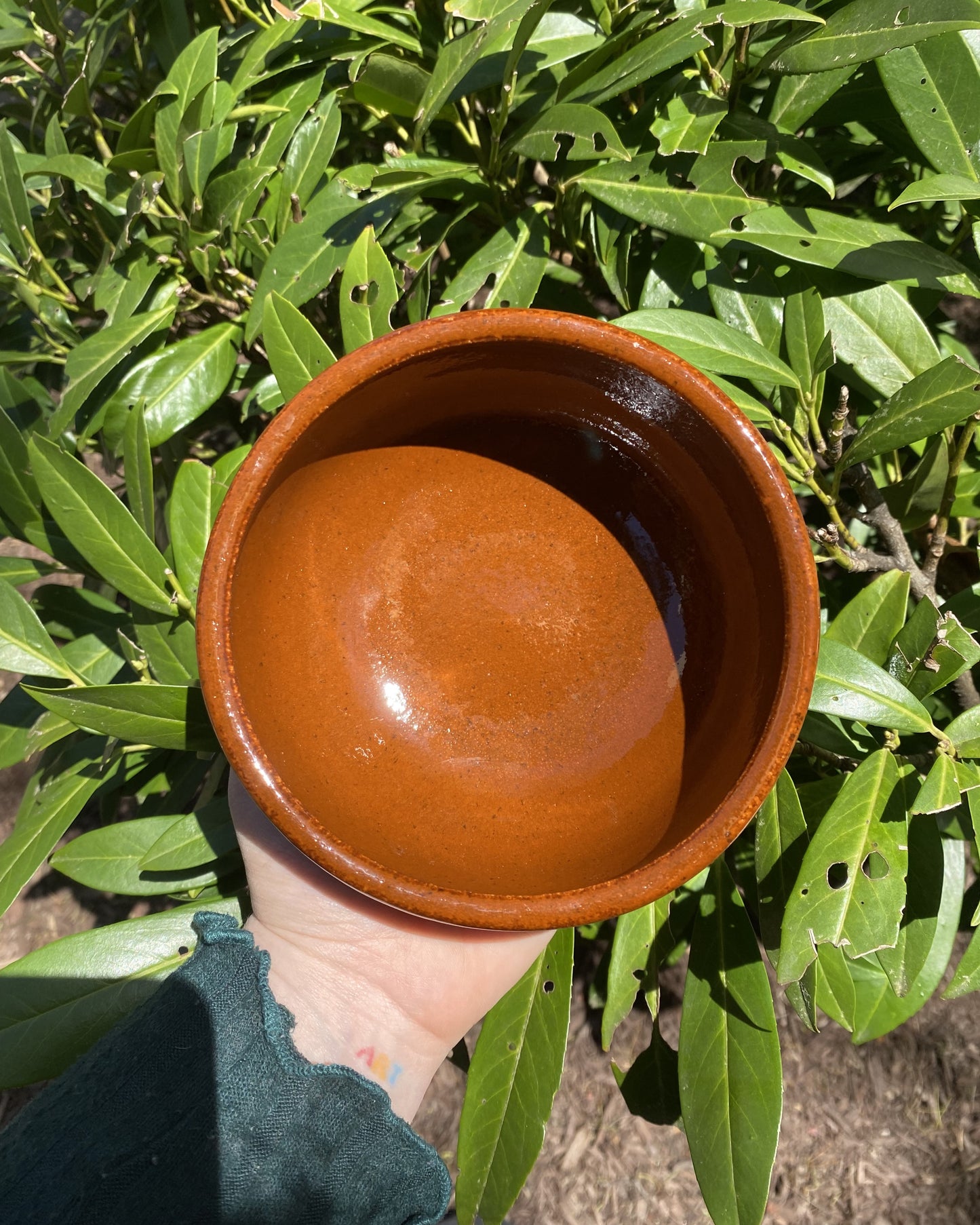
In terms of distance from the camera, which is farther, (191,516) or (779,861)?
(191,516)

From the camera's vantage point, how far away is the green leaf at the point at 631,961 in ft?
3.95

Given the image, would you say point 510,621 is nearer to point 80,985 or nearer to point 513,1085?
point 513,1085

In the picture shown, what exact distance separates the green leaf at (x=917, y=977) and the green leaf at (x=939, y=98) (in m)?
0.83

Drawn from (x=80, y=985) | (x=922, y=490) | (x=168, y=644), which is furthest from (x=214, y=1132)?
(x=922, y=490)

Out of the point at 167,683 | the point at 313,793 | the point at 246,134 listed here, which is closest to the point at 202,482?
the point at 167,683

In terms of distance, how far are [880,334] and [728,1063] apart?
0.93 meters

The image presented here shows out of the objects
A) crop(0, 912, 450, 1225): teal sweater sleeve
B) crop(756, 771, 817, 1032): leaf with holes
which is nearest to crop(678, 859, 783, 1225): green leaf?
crop(756, 771, 817, 1032): leaf with holes

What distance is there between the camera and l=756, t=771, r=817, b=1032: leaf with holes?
102cm

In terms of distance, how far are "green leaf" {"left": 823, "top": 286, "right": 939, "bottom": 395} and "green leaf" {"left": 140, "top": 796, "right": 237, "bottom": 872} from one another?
38.3 inches

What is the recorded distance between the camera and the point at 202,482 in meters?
1.18

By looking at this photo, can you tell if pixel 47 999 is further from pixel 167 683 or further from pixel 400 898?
pixel 400 898

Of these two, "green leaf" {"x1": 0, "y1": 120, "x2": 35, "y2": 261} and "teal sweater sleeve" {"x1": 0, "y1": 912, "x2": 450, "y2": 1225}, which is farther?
"green leaf" {"x1": 0, "y1": 120, "x2": 35, "y2": 261}

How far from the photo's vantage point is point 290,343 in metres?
1.07

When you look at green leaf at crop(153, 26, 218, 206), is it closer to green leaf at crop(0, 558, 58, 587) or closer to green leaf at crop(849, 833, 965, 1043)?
green leaf at crop(0, 558, 58, 587)
